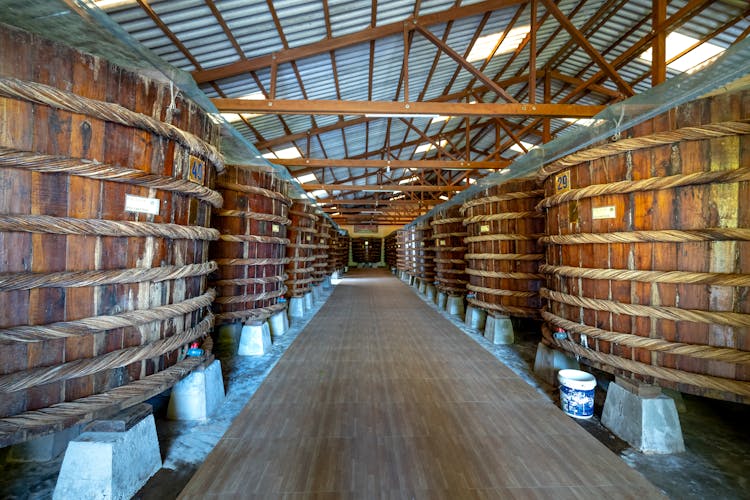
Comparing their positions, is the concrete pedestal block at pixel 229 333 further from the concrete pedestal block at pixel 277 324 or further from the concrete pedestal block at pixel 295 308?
the concrete pedestal block at pixel 295 308

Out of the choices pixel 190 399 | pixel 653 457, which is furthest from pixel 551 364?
pixel 190 399

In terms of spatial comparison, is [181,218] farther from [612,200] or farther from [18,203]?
[612,200]

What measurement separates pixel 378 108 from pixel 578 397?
676 cm

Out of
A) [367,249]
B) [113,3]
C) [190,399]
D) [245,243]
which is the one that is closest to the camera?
[190,399]

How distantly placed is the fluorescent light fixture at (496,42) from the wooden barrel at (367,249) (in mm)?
27024

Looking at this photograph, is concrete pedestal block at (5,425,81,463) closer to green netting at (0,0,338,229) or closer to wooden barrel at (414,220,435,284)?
green netting at (0,0,338,229)

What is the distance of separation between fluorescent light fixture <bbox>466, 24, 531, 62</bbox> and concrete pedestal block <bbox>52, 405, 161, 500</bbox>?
36.9ft

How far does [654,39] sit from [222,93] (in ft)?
32.9

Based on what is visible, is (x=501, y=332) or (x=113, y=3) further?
(x=501, y=332)

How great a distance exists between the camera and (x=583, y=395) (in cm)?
326

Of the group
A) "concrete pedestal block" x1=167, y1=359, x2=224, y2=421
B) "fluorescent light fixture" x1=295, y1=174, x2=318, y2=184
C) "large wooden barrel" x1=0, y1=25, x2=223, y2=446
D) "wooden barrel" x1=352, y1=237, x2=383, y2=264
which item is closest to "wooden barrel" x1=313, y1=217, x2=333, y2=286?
"fluorescent light fixture" x1=295, y1=174, x2=318, y2=184

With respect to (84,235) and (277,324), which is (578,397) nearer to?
(84,235)

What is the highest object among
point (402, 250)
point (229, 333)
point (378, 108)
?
point (378, 108)

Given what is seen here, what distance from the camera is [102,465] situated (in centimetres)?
210
